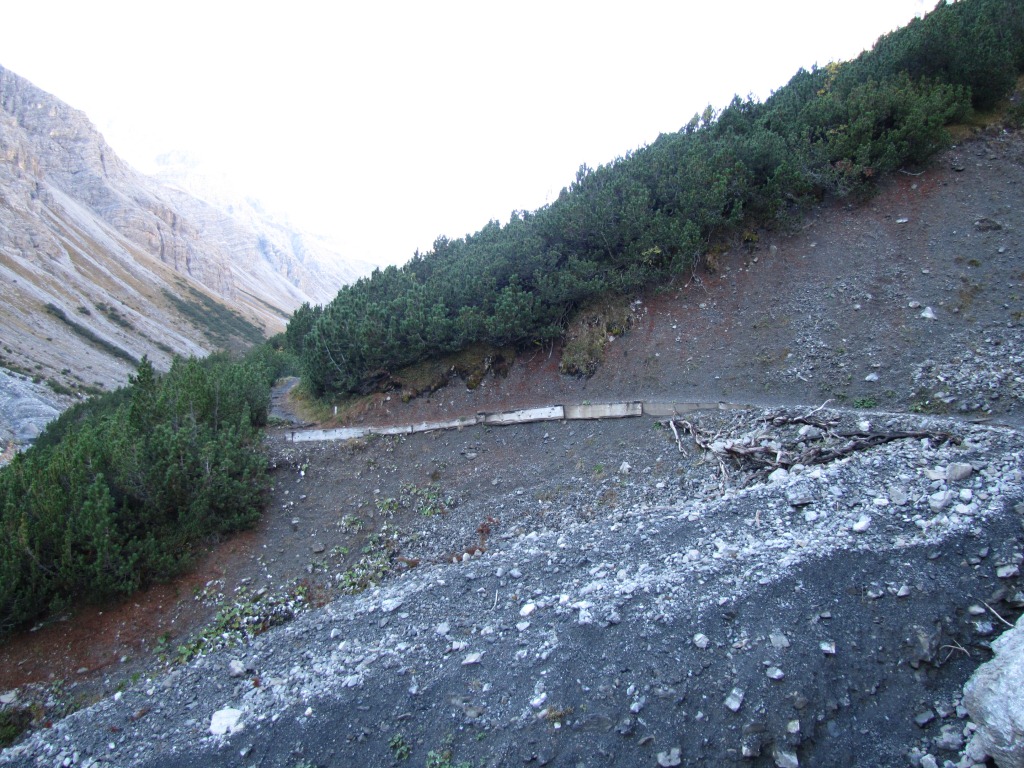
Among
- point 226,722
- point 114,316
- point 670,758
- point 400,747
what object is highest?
point 114,316

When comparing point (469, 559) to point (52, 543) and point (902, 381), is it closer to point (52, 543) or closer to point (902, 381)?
point (52, 543)

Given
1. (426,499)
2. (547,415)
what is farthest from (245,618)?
(547,415)

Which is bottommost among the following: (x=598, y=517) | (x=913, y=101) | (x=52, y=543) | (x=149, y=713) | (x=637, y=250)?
(x=598, y=517)

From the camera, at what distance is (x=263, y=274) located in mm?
161250

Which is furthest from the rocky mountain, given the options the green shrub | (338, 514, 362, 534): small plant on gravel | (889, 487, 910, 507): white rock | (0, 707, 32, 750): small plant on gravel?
(889, 487, 910, 507): white rock

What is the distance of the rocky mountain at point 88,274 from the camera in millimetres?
48844

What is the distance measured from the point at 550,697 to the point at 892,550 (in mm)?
4427

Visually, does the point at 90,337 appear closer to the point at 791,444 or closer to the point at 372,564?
the point at 372,564

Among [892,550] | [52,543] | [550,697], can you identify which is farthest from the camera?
[52,543]

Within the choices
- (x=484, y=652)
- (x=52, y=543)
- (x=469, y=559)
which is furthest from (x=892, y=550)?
(x=52, y=543)

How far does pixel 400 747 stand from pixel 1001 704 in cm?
566

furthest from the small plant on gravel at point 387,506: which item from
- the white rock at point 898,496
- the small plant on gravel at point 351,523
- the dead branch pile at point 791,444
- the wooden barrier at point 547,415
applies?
the white rock at point 898,496

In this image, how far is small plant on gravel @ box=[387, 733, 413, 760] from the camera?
589 centimetres

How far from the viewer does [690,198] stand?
15.5 m
